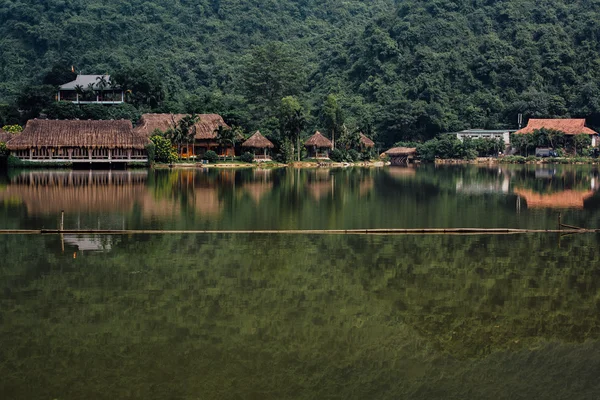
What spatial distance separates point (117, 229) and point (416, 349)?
490 inches

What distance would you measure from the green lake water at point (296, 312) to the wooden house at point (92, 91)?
171ft

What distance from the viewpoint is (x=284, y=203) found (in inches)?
1125

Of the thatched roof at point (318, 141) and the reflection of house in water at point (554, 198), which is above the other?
the thatched roof at point (318, 141)

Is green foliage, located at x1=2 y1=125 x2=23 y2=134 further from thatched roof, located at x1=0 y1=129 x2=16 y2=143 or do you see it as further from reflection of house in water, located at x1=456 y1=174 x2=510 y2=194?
reflection of house in water, located at x1=456 y1=174 x2=510 y2=194

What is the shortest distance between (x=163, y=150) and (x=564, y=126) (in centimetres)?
4928

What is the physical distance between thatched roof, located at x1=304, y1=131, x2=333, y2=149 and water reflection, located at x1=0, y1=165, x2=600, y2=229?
2488 centimetres

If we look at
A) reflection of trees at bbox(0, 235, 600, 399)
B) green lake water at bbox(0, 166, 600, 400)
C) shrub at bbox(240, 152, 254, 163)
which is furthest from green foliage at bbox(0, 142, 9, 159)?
reflection of trees at bbox(0, 235, 600, 399)

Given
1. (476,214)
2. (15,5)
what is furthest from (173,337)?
(15,5)

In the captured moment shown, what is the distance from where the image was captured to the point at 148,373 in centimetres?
954

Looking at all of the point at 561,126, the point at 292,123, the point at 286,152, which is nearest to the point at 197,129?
the point at 286,152

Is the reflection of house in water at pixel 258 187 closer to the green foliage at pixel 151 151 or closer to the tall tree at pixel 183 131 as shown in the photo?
the green foliage at pixel 151 151

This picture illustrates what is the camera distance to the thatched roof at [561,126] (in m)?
82.6

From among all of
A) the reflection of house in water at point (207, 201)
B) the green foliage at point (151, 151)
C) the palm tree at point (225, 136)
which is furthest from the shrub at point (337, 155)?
the reflection of house in water at point (207, 201)

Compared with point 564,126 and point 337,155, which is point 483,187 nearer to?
point 337,155
